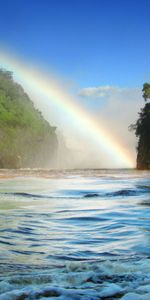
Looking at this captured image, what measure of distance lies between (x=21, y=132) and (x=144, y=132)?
48.4m

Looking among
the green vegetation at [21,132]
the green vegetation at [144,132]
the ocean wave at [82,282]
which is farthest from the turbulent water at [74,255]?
the green vegetation at [21,132]

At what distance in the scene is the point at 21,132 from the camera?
4727 inches

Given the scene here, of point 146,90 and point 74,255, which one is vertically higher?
point 146,90

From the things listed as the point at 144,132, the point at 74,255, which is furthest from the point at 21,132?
the point at 74,255

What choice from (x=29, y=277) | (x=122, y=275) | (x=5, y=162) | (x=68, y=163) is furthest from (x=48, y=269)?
(x=68, y=163)

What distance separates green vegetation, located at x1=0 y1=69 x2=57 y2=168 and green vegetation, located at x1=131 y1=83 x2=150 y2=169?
3710cm

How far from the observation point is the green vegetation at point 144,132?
7906 centimetres

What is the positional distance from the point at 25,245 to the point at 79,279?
2.57 metres

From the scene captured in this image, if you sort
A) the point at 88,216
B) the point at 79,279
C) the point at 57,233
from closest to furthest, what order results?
the point at 79,279 → the point at 57,233 → the point at 88,216

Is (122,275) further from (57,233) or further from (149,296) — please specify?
(57,233)

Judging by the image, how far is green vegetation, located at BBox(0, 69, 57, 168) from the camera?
110m

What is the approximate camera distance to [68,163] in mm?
170375

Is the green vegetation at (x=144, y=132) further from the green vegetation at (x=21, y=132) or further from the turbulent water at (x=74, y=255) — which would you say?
the turbulent water at (x=74, y=255)

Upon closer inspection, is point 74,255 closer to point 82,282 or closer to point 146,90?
point 82,282
